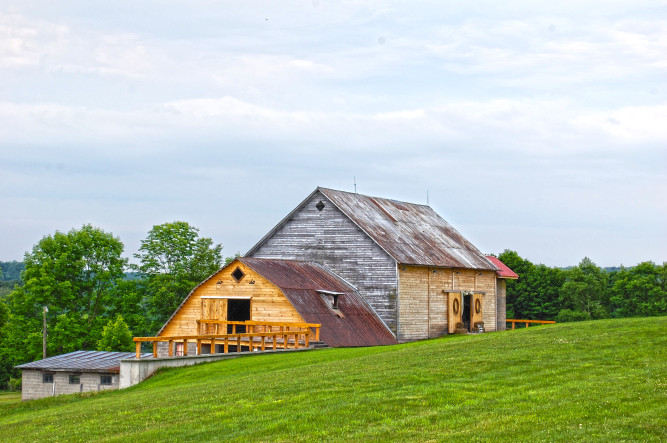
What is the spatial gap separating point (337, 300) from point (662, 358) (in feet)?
79.7

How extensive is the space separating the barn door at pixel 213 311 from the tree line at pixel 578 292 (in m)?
52.1

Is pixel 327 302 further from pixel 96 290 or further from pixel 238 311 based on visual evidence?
pixel 96 290

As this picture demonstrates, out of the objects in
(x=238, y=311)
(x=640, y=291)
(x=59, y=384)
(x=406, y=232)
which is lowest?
(x=59, y=384)

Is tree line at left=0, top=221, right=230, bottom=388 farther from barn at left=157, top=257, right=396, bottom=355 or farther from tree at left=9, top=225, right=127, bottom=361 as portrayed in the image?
barn at left=157, top=257, right=396, bottom=355

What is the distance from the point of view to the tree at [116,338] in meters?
60.8

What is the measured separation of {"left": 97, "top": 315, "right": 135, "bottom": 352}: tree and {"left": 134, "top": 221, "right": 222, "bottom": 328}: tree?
23.6 feet

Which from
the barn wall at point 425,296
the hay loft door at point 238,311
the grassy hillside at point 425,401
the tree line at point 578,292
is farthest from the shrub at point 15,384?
the grassy hillside at point 425,401

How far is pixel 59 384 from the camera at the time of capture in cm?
4450

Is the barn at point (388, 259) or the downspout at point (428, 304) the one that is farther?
the downspout at point (428, 304)

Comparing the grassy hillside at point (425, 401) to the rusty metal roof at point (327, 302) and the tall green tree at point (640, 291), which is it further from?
the tall green tree at point (640, 291)

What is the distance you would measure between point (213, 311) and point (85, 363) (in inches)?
317

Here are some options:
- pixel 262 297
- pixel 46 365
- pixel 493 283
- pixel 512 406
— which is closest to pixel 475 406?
pixel 512 406

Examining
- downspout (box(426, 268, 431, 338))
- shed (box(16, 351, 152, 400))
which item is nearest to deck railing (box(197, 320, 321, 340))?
shed (box(16, 351, 152, 400))

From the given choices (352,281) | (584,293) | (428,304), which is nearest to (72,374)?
(352,281)
